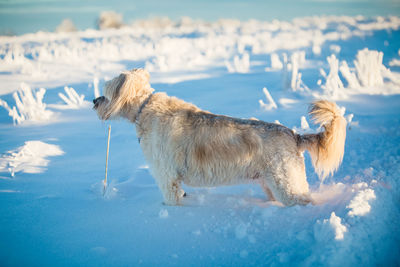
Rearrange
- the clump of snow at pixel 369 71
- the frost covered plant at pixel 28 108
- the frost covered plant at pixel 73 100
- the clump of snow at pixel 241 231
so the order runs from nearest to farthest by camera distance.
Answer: the clump of snow at pixel 241 231 < the frost covered plant at pixel 28 108 < the frost covered plant at pixel 73 100 < the clump of snow at pixel 369 71

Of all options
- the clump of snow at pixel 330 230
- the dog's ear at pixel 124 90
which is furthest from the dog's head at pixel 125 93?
the clump of snow at pixel 330 230

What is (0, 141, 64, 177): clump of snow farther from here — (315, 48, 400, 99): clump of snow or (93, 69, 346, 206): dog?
(315, 48, 400, 99): clump of snow

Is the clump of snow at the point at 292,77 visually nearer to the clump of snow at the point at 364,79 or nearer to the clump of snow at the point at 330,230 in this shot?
the clump of snow at the point at 364,79

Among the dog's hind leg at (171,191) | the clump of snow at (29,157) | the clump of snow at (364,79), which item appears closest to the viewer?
the dog's hind leg at (171,191)

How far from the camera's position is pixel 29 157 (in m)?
5.22

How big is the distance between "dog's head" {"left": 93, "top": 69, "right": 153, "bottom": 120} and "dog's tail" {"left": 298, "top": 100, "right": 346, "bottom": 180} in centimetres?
209

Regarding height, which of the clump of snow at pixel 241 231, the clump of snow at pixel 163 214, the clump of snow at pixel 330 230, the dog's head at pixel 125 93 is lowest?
the clump of snow at pixel 163 214

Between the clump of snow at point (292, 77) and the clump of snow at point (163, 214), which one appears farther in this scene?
the clump of snow at point (292, 77)

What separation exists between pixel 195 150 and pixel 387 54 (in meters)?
15.7

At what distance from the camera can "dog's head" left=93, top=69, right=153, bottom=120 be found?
3.51 meters

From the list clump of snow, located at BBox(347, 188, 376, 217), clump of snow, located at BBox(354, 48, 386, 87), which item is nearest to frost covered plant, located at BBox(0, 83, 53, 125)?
clump of snow, located at BBox(347, 188, 376, 217)

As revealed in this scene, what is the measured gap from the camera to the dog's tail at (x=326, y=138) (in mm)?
3084

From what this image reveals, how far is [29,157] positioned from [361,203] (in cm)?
546

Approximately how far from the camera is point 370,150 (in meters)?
5.02
